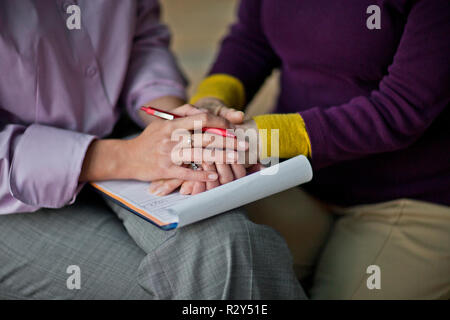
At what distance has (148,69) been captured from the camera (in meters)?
1.08

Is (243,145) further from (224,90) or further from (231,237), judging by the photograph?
(224,90)

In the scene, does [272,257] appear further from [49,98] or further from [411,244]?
[49,98]

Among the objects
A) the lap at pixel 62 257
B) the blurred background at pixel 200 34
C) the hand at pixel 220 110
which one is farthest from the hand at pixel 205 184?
the blurred background at pixel 200 34

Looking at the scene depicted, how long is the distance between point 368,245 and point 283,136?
33 centimetres

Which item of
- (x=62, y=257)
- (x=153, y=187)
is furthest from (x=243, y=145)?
(x=62, y=257)

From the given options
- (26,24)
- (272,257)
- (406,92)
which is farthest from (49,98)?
(406,92)

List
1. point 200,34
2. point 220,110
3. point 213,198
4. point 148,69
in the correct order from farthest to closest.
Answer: point 200,34 → point 148,69 → point 220,110 → point 213,198

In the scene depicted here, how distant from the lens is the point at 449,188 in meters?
0.95

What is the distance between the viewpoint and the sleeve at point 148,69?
105cm

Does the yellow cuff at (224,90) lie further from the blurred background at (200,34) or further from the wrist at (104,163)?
the blurred background at (200,34)

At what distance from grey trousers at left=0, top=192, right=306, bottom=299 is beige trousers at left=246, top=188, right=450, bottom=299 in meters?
0.20

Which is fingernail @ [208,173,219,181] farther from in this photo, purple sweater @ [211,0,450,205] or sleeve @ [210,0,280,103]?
sleeve @ [210,0,280,103]

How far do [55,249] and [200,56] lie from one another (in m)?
2.29

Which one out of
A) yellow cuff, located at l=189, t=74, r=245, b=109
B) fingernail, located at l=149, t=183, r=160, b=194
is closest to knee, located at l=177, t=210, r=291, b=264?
fingernail, located at l=149, t=183, r=160, b=194
